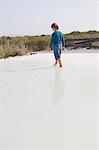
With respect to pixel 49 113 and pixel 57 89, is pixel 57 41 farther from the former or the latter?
pixel 49 113

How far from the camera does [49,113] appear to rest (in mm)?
4496

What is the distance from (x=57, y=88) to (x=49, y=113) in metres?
1.84

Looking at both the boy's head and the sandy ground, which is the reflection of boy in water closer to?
the sandy ground

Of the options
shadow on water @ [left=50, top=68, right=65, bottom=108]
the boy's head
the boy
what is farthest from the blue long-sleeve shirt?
shadow on water @ [left=50, top=68, right=65, bottom=108]

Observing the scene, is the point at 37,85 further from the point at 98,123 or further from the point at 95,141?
the point at 95,141

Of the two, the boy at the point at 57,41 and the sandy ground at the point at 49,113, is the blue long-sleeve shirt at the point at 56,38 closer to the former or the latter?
the boy at the point at 57,41

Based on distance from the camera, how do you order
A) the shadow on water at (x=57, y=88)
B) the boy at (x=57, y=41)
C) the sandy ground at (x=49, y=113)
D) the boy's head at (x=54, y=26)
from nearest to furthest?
the sandy ground at (x=49, y=113) < the shadow on water at (x=57, y=88) < the boy's head at (x=54, y=26) < the boy at (x=57, y=41)

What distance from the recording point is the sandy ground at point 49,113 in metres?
3.52

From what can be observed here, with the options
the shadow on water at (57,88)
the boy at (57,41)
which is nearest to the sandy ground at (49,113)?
the shadow on water at (57,88)

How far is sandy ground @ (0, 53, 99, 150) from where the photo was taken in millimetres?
3519

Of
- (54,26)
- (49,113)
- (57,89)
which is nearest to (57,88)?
(57,89)

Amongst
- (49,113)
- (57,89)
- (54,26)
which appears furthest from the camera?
(54,26)

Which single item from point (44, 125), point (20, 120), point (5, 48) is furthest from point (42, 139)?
point (5, 48)

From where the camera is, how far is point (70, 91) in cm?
598
